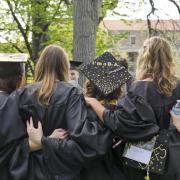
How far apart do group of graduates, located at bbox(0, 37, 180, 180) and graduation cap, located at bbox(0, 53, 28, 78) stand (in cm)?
26

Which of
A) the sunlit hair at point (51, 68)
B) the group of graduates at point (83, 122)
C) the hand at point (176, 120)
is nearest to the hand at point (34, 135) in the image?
the group of graduates at point (83, 122)

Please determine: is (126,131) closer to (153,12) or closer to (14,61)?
(14,61)

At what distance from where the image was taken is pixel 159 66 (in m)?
3.71

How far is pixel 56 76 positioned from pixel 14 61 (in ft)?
1.68

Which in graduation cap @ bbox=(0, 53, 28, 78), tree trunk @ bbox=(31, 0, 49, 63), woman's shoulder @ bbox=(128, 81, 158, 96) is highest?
graduation cap @ bbox=(0, 53, 28, 78)

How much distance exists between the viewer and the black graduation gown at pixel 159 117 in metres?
3.60

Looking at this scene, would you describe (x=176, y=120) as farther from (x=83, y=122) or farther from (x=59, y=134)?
(x=59, y=134)

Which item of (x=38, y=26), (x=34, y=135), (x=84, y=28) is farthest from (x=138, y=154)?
(x=38, y=26)

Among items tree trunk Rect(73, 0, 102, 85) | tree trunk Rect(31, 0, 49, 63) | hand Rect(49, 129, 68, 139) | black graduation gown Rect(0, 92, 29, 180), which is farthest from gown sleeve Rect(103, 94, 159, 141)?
tree trunk Rect(31, 0, 49, 63)

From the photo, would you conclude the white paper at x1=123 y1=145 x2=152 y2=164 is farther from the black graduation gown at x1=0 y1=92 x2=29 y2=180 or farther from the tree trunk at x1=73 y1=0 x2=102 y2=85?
the tree trunk at x1=73 y1=0 x2=102 y2=85

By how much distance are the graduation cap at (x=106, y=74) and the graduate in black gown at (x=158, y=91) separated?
6.0 inches

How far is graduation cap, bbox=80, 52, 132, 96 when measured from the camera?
3793 millimetres

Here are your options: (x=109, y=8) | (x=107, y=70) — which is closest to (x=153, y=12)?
(x=109, y=8)

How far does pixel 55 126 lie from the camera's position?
3.66m
